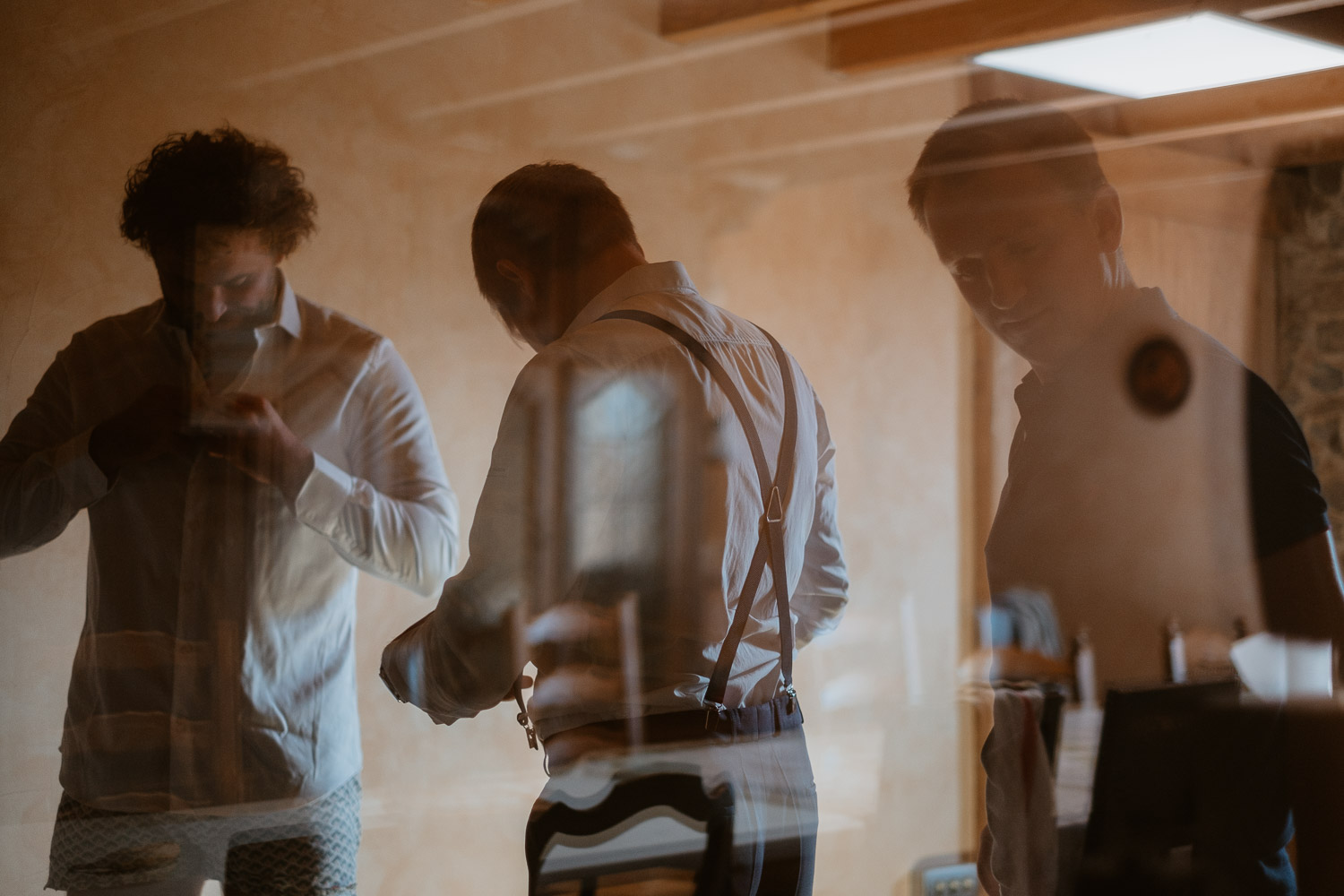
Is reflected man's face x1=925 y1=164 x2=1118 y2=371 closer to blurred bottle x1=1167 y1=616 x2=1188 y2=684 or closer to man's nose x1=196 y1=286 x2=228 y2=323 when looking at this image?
blurred bottle x1=1167 y1=616 x2=1188 y2=684

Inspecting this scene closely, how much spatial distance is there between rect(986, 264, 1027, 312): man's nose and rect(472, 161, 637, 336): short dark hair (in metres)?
0.52

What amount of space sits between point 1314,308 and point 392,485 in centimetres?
114

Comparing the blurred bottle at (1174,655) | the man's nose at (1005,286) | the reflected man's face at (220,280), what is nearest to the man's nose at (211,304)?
the reflected man's face at (220,280)

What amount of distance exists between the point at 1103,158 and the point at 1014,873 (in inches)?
37.4

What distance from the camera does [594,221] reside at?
115 cm

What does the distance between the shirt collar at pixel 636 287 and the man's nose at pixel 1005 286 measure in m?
0.45

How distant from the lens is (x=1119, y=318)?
1386 mm

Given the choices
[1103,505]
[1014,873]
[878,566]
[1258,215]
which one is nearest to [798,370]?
[878,566]

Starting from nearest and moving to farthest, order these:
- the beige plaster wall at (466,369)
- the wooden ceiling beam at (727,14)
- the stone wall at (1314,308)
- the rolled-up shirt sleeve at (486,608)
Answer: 1. the beige plaster wall at (466,369)
2. the rolled-up shirt sleeve at (486,608)
3. the wooden ceiling beam at (727,14)
4. the stone wall at (1314,308)

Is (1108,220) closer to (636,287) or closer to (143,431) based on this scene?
(636,287)

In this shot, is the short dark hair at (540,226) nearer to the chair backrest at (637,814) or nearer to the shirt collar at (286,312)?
the shirt collar at (286,312)

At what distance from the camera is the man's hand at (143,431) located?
0.99 m

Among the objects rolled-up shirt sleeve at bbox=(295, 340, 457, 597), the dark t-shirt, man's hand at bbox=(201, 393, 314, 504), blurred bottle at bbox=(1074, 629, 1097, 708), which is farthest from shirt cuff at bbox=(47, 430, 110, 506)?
the dark t-shirt

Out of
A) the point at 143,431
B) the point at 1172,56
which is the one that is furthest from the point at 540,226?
the point at 1172,56
